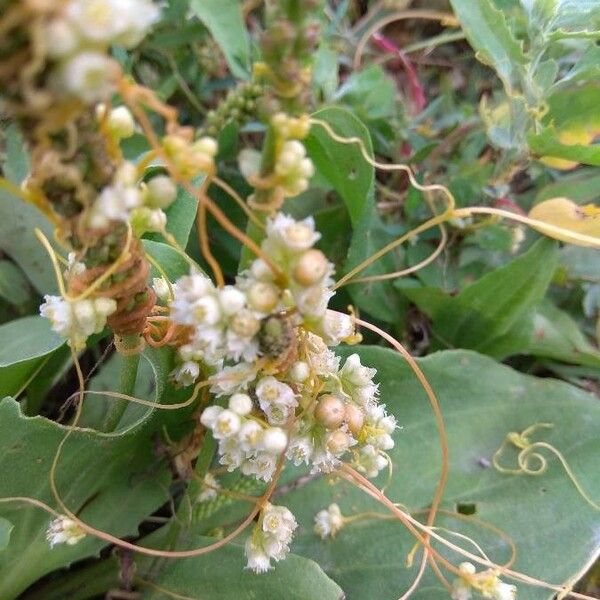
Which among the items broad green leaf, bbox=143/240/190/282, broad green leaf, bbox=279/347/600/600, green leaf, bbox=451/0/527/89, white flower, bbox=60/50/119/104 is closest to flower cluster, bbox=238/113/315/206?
white flower, bbox=60/50/119/104

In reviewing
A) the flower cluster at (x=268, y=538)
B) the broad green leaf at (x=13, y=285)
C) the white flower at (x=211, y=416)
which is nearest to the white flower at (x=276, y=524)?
the flower cluster at (x=268, y=538)

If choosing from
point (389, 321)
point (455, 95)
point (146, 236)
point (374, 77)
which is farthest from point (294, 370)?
point (455, 95)

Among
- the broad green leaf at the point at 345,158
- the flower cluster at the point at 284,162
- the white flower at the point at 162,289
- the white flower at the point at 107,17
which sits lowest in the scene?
the broad green leaf at the point at 345,158

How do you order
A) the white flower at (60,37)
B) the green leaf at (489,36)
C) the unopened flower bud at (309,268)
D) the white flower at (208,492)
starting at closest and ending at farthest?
the white flower at (60,37), the unopened flower bud at (309,268), the white flower at (208,492), the green leaf at (489,36)

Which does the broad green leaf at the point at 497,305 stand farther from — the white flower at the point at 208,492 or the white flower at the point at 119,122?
the white flower at the point at 119,122

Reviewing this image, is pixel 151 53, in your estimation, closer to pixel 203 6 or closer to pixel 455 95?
pixel 203 6

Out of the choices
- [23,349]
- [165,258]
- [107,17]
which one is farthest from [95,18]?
[23,349]
